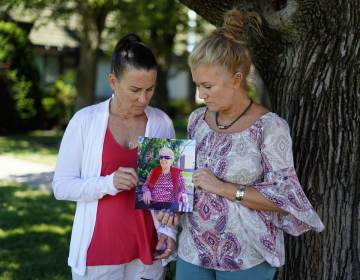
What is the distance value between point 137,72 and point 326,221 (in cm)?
164

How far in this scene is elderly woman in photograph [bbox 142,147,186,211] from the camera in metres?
3.05

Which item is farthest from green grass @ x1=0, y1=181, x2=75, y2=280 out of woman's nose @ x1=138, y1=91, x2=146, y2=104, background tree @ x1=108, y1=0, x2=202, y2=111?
background tree @ x1=108, y1=0, x2=202, y2=111

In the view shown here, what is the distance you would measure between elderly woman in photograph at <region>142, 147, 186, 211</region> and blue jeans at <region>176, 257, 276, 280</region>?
305 mm

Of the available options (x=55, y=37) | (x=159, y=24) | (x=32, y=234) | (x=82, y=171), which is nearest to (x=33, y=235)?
(x=32, y=234)

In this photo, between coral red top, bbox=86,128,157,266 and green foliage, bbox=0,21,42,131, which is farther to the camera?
green foliage, bbox=0,21,42,131

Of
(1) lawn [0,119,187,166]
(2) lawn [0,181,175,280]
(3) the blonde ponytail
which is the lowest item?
(1) lawn [0,119,187,166]

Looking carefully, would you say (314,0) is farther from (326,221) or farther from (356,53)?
(326,221)

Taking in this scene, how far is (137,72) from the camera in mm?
3084

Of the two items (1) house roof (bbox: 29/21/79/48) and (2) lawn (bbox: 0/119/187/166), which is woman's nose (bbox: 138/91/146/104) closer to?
(2) lawn (bbox: 0/119/187/166)

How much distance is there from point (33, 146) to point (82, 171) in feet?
42.4

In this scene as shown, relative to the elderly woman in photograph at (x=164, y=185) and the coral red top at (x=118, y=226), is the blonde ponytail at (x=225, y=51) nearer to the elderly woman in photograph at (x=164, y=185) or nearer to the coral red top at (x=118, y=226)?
the elderly woman in photograph at (x=164, y=185)

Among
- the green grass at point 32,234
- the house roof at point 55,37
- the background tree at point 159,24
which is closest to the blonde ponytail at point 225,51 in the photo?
the green grass at point 32,234

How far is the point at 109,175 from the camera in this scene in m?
3.09

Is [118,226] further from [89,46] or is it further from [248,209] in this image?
[89,46]
